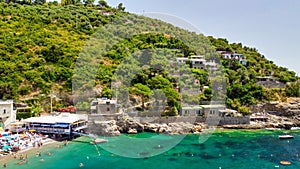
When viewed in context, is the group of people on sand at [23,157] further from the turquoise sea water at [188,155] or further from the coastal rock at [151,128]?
the coastal rock at [151,128]

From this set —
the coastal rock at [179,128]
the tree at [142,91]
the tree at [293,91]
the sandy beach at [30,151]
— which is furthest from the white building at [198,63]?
the sandy beach at [30,151]

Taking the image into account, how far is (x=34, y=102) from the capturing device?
27734mm

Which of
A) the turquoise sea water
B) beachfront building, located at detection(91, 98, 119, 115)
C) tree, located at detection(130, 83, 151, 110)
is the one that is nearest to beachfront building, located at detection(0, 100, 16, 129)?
the turquoise sea water

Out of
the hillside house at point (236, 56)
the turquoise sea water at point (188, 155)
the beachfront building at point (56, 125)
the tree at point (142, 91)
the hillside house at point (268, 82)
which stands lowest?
the turquoise sea water at point (188, 155)

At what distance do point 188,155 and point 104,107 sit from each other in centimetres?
1005

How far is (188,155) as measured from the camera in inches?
792

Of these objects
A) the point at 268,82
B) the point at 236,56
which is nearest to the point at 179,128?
the point at 268,82

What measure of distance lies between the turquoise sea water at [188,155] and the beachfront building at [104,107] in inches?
132

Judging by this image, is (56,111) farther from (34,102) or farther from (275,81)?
(275,81)

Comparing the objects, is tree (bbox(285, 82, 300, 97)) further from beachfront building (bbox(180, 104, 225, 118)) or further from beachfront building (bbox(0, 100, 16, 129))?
beachfront building (bbox(0, 100, 16, 129))

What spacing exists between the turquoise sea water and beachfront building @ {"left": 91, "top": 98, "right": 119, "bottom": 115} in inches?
132

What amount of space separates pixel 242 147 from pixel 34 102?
Result: 19.8 m

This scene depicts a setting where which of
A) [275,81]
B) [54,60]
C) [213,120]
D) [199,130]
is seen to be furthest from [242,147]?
[54,60]

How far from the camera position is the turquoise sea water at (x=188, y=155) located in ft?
58.4
